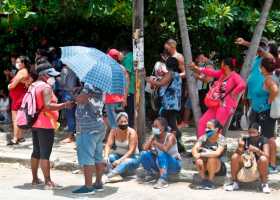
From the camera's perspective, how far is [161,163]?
824 centimetres

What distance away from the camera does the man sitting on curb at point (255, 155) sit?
7.73m

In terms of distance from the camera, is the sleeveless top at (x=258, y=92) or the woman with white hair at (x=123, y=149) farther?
the woman with white hair at (x=123, y=149)

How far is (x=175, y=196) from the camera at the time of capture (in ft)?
25.6

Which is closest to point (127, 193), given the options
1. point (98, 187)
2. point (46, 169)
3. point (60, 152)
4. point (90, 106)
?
point (98, 187)

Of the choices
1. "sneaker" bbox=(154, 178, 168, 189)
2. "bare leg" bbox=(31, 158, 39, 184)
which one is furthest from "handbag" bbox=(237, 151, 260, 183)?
"bare leg" bbox=(31, 158, 39, 184)

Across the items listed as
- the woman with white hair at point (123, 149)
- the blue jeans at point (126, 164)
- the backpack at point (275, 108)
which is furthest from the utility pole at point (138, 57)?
the backpack at point (275, 108)

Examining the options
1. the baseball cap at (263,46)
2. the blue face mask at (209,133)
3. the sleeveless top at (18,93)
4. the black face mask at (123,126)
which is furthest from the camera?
the sleeveless top at (18,93)

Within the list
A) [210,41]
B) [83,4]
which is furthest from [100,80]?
[210,41]

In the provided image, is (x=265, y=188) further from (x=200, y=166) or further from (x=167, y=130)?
(x=167, y=130)

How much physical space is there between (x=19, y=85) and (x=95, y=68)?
3634 millimetres

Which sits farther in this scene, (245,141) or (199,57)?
(199,57)

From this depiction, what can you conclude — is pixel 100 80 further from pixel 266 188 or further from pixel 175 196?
pixel 266 188

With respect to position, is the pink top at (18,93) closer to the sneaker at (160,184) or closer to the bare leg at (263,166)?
the sneaker at (160,184)

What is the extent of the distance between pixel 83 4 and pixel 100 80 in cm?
450
